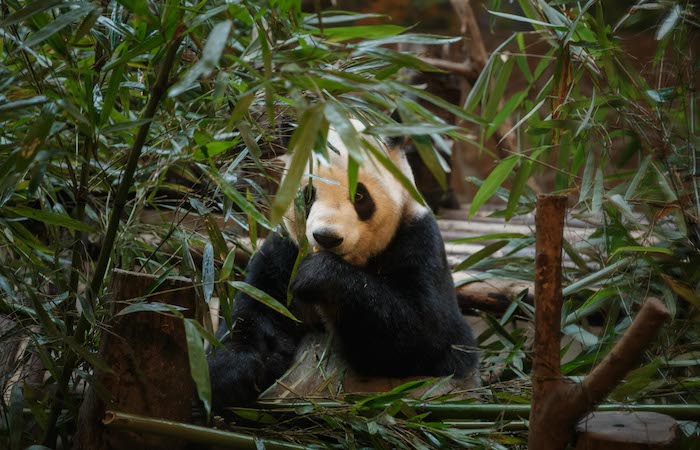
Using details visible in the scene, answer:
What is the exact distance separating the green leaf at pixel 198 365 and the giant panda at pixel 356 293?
753mm

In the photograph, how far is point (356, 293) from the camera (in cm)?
241

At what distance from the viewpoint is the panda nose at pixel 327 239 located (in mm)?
2391

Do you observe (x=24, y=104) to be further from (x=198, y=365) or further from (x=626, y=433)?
(x=626, y=433)

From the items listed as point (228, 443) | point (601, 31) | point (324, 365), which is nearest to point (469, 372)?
point (324, 365)

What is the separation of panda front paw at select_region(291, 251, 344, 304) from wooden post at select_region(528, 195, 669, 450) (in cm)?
88

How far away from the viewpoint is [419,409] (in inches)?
86.9

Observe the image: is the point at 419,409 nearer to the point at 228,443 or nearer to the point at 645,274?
the point at 228,443

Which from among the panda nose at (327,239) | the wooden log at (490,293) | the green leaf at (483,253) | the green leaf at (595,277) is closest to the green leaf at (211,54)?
the panda nose at (327,239)

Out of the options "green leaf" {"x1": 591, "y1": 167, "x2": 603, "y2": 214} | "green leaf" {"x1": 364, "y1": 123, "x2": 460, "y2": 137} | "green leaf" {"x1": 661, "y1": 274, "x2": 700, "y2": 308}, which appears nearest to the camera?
"green leaf" {"x1": 364, "y1": 123, "x2": 460, "y2": 137}

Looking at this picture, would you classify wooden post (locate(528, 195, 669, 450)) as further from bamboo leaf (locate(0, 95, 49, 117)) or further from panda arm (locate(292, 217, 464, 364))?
bamboo leaf (locate(0, 95, 49, 117))

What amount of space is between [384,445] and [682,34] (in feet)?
5.33

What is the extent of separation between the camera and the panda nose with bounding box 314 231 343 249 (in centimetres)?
239

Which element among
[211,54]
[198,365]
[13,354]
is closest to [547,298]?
[198,365]

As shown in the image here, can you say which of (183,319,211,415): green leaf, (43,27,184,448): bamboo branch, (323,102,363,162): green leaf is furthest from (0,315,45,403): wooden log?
(323,102,363,162): green leaf
